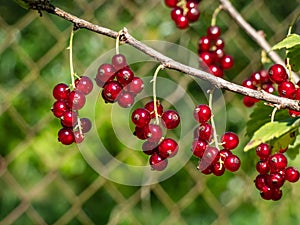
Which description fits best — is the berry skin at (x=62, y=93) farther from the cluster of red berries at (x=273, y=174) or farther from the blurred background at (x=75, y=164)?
the blurred background at (x=75, y=164)

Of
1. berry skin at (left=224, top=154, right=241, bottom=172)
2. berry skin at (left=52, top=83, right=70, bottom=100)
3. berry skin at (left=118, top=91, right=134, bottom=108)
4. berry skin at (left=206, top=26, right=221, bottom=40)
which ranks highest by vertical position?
berry skin at (left=52, top=83, right=70, bottom=100)

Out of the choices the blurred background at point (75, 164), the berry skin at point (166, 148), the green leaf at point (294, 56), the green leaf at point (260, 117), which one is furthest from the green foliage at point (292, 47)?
the blurred background at point (75, 164)

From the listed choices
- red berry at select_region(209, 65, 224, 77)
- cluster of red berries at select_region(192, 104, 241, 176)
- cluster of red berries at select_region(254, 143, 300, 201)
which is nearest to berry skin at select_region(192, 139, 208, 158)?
cluster of red berries at select_region(192, 104, 241, 176)

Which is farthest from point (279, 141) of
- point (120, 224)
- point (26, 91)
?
point (26, 91)

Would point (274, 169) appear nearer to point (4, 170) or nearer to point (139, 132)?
point (139, 132)

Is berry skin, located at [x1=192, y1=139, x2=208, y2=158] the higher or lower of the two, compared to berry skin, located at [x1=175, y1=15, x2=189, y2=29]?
lower

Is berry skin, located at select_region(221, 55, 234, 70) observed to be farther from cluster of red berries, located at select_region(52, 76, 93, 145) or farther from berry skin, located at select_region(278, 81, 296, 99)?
cluster of red berries, located at select_region(52, 76, 93, 145)
